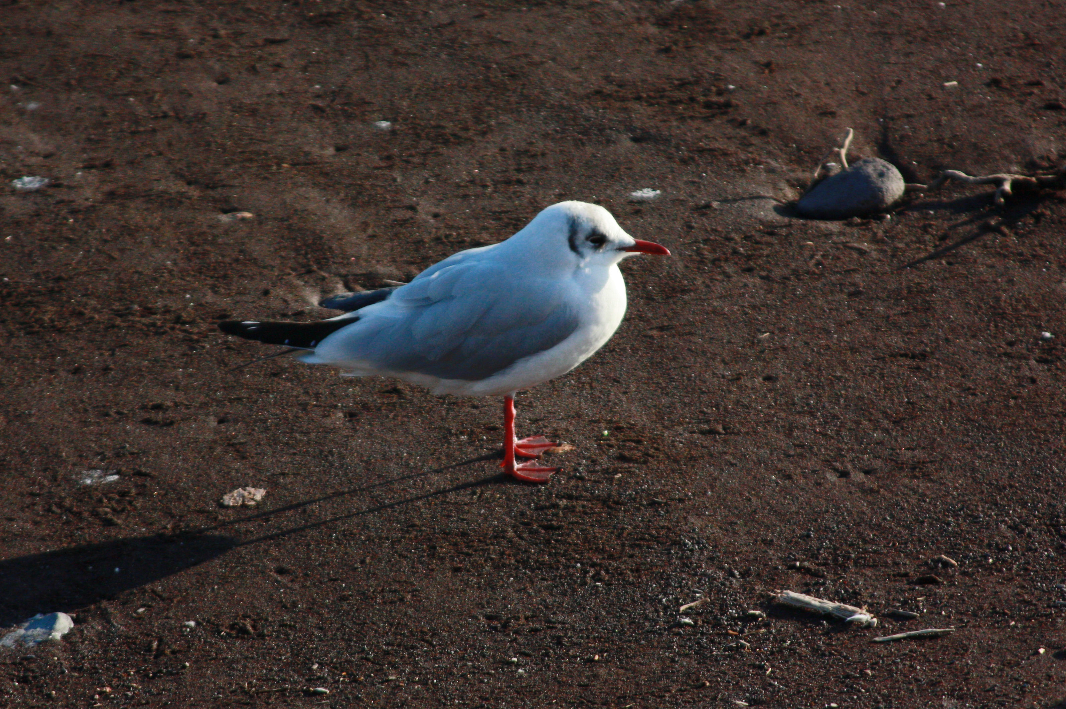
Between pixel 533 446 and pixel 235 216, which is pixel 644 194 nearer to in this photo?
pixel 533 446

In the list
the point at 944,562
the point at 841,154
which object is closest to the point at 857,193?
the point at 841,154

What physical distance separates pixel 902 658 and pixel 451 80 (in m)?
5.45

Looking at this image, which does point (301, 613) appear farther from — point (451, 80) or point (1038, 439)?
point (451, 80)

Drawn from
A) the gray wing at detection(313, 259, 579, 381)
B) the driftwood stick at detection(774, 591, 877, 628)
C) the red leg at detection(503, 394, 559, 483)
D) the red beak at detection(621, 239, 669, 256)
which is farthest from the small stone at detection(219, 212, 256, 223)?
the driftwood stick at detection(774, 591, 877, 628)

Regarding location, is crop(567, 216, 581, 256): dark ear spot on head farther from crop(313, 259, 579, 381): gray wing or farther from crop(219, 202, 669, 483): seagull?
crop(313, 259, 579, 381): gray wing

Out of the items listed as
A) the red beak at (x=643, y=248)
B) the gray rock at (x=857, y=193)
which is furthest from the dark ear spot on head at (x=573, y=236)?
the gray rock at (x=857, y=193)

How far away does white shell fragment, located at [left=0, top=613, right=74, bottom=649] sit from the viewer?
327 cm

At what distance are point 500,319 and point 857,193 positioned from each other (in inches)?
114

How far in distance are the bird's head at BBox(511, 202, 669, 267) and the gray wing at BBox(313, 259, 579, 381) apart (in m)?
0.13

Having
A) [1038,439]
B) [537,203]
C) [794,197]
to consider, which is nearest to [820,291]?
[794,197]

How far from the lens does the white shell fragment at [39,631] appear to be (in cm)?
327

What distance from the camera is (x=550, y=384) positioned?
4.65 m

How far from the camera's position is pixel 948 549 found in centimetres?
355

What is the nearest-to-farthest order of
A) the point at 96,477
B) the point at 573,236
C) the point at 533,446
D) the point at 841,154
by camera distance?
1. the point at 573,236
2. the point at 96,477
3. the point at 533,446
4. the point at 841,154
